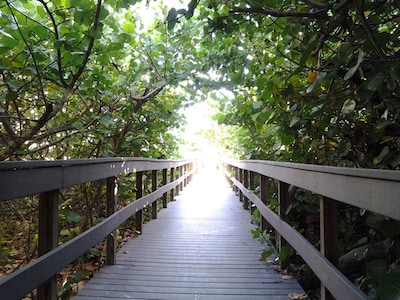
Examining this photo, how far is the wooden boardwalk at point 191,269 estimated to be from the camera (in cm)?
242

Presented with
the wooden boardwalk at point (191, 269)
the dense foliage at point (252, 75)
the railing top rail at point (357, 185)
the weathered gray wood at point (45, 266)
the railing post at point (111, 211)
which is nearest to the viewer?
the railing top rail at point (357, 185)

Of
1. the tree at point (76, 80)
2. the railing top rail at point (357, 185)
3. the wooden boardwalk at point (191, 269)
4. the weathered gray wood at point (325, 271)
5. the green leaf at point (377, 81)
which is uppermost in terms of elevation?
the tree at point (76, 80)

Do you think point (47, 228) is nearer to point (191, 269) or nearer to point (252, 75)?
point (191, 269)

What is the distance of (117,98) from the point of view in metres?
3.82

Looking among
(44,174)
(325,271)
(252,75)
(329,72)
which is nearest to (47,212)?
(44,174)

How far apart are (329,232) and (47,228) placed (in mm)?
1365

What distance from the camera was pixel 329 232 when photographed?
1.75 m

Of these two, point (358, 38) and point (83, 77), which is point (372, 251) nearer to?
point (358, 38)

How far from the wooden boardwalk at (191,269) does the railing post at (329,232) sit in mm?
753

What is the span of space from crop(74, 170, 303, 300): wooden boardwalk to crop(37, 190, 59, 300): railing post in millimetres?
600

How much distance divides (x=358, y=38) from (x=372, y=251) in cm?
132

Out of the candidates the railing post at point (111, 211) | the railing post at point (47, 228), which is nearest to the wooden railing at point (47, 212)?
the railing post at point (47, 228)

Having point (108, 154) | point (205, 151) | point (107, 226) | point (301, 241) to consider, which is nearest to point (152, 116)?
point (108, 154)

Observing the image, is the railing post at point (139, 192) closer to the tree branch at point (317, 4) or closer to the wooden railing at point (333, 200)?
the wooden railing at point (333, 200)
